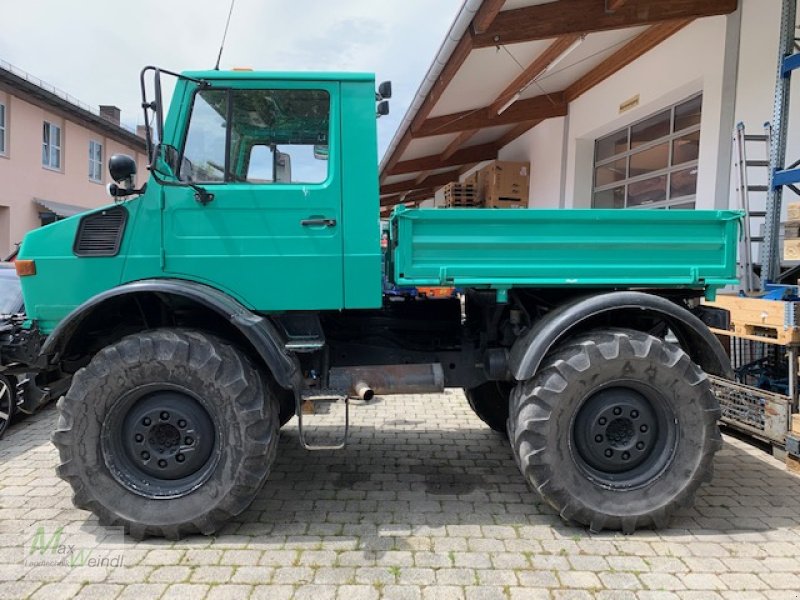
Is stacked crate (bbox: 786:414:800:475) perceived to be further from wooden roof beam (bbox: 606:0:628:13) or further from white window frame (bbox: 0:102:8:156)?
white window frame (bbox: 0:102:8:156)

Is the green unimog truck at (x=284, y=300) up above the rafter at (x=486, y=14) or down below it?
below

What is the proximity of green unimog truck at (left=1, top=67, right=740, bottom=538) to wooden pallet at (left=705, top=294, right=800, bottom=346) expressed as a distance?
1.22 metres

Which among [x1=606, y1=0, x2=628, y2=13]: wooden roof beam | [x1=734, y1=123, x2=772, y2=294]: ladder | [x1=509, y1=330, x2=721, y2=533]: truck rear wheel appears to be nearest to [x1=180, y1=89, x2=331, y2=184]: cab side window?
[x1=509, y1=330, x2=721, y2=533]: truck rear wheel

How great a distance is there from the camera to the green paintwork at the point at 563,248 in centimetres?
337

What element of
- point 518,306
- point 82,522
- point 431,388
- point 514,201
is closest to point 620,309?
point 518,306

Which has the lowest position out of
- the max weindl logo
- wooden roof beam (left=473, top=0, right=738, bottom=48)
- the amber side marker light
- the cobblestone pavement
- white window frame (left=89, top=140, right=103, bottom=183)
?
the max weindl logo

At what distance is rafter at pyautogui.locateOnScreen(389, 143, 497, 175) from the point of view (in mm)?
13120

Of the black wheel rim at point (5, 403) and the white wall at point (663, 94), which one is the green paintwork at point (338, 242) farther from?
the white wall at point (663, 94)

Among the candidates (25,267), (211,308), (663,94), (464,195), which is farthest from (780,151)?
(464,195)

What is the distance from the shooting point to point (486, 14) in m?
5.54

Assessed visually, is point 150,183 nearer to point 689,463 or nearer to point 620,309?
point 620,309

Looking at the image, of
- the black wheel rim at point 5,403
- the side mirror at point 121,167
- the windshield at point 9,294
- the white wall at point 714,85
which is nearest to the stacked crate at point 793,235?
the white wall at point 714,85

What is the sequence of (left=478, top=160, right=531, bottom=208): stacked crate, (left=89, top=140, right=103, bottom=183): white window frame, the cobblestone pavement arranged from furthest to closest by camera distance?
1. (left=89, top=140, right=103, bottom=183): white window frame
2. (left=478, top=160, right=531, bottom=208): stacked crate
3. the cobblestone pavement

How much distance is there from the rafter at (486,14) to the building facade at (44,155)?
13981 millimetres
